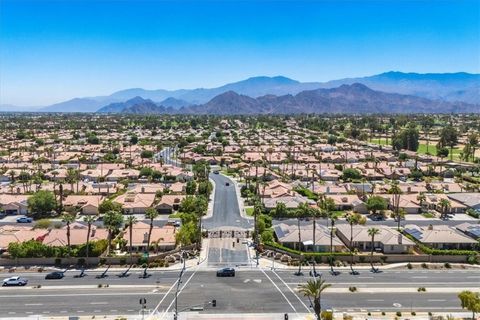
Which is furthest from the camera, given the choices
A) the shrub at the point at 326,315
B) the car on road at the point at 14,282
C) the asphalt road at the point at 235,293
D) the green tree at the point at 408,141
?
the green tree at the point at 408,141

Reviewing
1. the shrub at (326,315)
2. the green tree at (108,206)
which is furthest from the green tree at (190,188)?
the shrub at (326,315)

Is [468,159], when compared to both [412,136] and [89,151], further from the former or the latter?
[89,151]

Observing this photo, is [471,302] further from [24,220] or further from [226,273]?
[24,220]

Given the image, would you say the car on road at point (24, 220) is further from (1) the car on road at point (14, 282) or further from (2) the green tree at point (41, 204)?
(1) the car on road at point (14, 282)

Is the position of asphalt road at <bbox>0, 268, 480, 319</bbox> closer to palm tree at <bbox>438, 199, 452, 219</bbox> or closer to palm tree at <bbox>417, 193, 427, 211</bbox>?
palm tree at <bbox>438, 199, 452, 219</bbox>

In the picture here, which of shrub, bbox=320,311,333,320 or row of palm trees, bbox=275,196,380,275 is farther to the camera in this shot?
row of palm trees, bbox=275,196,380,275

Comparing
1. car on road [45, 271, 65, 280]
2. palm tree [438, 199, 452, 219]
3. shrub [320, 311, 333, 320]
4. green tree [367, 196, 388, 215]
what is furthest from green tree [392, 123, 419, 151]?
car on road [45, 271, 65, 280]

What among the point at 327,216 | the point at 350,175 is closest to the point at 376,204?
the point at 327,216
